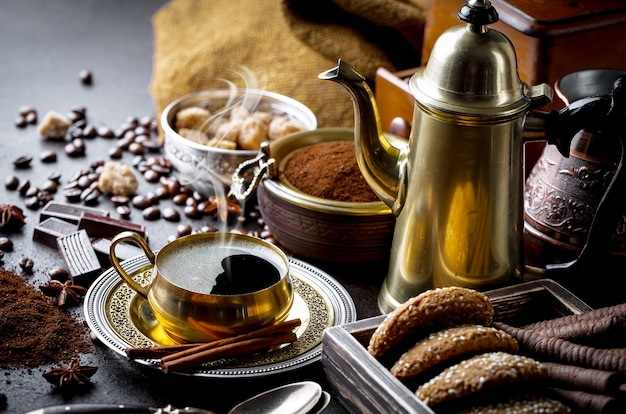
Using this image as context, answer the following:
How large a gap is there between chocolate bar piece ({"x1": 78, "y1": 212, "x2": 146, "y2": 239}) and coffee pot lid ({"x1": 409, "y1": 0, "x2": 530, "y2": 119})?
0.65 m

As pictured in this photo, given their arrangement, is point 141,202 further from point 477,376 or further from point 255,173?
point 477,376

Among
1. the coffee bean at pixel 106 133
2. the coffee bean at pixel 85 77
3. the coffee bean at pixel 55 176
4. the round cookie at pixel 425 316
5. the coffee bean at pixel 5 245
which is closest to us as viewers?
the round cookie at pixel 425 316

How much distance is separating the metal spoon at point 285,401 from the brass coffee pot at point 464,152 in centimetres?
26

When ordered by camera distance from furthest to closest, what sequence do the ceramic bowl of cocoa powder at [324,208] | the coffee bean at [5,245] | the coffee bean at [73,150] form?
1. the coffee bean at [73,150]
2. the coffee bean at [5,245]
3. the ceramic bowl of cocoa powder at [324,208]

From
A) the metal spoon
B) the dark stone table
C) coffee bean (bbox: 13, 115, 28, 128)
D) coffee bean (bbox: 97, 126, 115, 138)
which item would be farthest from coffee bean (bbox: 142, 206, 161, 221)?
the metal spoon

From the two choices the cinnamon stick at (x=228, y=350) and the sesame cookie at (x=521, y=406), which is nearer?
the sesame cookie at (x=521, y=406)

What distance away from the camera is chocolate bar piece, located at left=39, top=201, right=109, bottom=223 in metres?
1.50

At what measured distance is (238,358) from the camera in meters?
1.07

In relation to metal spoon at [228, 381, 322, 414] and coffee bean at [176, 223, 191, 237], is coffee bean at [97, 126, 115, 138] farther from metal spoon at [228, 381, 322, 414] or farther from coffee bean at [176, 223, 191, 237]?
metal spoon at [228, 381, 322, 414]

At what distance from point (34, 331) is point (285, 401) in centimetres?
42

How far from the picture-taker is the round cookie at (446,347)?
0.91 m

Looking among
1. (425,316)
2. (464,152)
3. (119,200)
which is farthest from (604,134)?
(119,200)

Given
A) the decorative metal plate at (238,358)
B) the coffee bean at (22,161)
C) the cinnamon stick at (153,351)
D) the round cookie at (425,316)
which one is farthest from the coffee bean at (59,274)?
the round cookie at (425,316)

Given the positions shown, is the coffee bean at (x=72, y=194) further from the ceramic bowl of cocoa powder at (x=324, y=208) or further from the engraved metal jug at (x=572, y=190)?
the engraved metal jug at (x=572, y=190)
